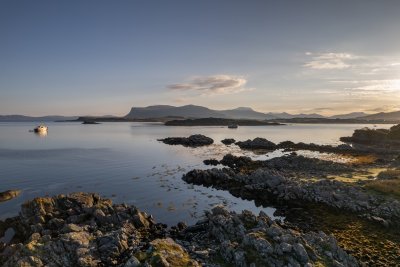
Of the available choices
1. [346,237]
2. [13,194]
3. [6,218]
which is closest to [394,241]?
[346,237]

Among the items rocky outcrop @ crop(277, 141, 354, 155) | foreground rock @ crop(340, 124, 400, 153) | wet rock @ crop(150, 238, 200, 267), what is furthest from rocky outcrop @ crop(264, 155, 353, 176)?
foreground rock @ crop(340, 124, 400, 153)

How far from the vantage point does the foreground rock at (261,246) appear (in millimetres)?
20375

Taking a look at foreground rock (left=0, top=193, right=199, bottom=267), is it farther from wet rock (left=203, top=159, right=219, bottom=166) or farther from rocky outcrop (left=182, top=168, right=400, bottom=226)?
wet rock (left=203, top=159, right=219, bottom=166)

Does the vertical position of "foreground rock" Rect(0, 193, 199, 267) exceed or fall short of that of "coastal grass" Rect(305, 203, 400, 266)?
it exceeds it

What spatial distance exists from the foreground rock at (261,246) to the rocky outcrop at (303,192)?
11769mm

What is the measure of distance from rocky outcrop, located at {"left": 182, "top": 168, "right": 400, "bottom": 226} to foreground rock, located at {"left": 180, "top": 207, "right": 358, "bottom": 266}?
11.8m

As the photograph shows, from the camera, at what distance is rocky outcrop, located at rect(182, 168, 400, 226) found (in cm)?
3356

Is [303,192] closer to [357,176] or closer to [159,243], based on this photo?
[357,176]

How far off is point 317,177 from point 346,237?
25613mm

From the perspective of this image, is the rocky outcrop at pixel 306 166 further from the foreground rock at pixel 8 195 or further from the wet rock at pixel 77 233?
the foreground rock at pixel 8 195

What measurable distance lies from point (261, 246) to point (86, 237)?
1313cm

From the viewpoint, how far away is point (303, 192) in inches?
1585

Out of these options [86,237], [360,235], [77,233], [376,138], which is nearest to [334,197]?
[360,235]

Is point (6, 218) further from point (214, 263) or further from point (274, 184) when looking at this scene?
point (274, 184)
